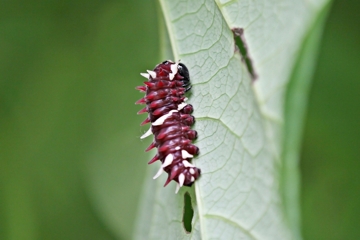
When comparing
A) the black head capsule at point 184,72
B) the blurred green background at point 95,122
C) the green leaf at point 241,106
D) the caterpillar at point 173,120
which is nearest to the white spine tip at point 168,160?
the caterpillar at point 173,120

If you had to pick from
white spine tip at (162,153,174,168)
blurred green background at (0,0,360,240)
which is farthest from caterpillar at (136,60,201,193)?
blurred green background at (0,0,360,240)

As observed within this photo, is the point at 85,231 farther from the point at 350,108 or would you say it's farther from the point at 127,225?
the point at 350,108

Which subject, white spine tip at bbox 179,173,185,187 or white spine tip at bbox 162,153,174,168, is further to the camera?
white spine tip at bbox 162,153,174,168

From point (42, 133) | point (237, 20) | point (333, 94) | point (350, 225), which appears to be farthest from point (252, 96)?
point (42, 133)

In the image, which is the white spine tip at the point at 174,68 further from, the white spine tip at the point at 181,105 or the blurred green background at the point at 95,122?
the blurred green background at the point at 95,122

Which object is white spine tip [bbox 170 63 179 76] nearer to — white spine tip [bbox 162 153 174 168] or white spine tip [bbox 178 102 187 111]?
white spine tip [bbox 178 102 187 111]

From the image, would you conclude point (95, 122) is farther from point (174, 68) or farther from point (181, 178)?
point (181, 178)
